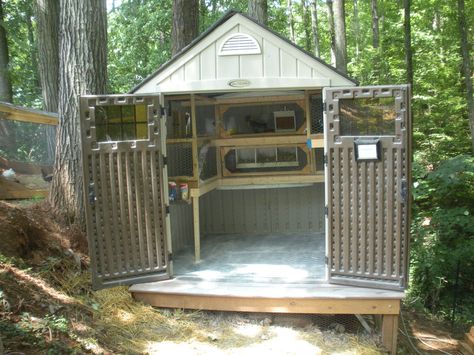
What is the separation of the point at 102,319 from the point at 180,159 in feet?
7.39

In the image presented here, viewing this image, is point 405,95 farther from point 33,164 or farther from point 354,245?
point 33,164

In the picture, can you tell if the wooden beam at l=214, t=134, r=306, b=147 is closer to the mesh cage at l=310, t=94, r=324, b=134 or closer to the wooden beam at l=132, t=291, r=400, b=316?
the mesh cage at l=310, t=94, r=324, b=134

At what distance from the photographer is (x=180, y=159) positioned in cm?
583

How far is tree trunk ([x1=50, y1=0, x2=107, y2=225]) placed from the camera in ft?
17.6

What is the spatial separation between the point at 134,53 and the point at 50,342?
1432 centimetres

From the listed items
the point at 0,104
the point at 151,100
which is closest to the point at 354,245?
the point at 151,100

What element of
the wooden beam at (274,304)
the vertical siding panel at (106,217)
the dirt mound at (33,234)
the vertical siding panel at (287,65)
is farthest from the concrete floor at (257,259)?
the vertical siding panel at (287,65)

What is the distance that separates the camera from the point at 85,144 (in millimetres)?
4656

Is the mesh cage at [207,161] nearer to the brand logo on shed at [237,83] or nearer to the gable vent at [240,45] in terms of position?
the brand logo on shed at [237,83]

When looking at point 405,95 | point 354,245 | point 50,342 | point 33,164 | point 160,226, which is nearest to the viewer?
point 50,342

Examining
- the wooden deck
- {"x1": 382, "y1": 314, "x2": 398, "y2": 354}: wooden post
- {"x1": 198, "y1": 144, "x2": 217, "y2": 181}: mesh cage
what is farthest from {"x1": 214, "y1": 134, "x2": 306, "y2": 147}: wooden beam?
{"x1": 382, "y1": 314, "x2": 398, "y2": 354}: wooden post

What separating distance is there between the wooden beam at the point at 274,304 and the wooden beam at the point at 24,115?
458 cm

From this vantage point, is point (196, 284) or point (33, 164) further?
point (33, 164)

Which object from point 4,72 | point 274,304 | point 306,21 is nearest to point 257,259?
point 274,304
